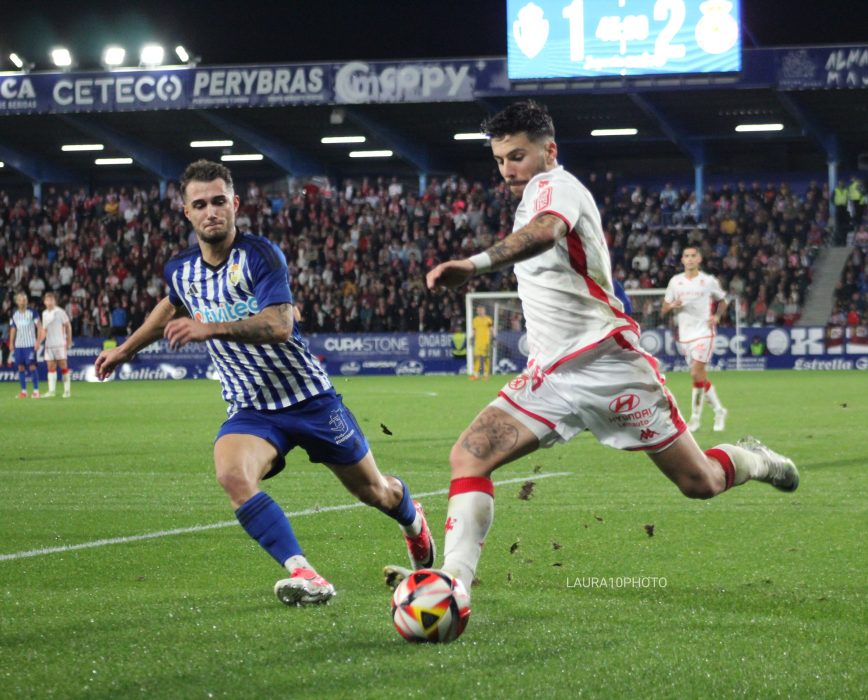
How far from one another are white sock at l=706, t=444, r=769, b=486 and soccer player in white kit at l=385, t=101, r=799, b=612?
0.69 m

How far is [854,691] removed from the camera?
3939 mm

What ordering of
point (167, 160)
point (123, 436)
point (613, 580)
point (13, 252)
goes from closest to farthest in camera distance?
point (613, 580)
point (123, 436)
point (13, 252)
point (167, 160)

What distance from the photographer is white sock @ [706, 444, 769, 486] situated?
19.6 ft

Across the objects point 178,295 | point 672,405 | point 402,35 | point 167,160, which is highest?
point 402,35

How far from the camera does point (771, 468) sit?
20.9 feet

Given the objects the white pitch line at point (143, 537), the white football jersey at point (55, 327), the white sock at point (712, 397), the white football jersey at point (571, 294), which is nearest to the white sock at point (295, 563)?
the white football jersey at point (571, 294)

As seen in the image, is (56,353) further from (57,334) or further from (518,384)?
(518,384)

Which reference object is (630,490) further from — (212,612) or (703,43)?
(703,43)

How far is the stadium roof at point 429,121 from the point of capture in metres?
37.3

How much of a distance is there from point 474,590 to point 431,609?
1253 millimetres

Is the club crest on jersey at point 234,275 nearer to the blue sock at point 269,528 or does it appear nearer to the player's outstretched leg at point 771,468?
the blue sock at point 269,528

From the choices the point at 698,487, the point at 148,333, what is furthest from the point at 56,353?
the point at 698,487

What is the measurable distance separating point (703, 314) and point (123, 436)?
298 inches

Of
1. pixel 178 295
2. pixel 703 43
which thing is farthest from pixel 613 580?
pixel 703 43
